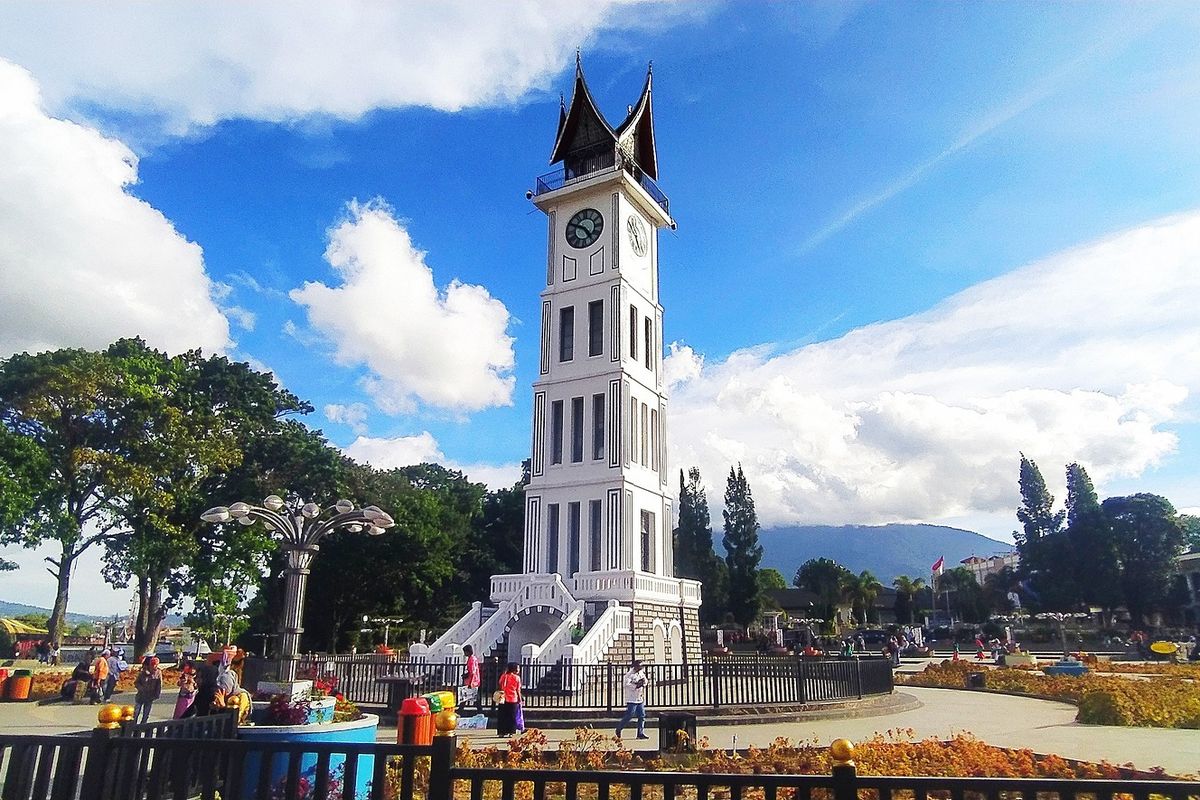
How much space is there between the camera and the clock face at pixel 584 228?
1439 inches

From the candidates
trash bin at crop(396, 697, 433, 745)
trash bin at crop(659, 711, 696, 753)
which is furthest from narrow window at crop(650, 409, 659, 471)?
trash bin at crop(396, 697, 433, 745)

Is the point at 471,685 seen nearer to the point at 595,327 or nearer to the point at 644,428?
the point at 644,428

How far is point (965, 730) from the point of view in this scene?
16188mm

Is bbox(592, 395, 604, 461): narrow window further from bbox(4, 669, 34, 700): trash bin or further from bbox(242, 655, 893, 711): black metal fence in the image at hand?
bbox(4, 669, 34, 700): trash bin

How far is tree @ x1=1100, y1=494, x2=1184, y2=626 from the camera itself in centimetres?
6432

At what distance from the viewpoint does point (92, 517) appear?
32.5m

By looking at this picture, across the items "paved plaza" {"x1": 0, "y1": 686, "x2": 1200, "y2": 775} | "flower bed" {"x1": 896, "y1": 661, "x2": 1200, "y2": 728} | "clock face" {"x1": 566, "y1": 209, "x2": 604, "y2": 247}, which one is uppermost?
"clock face" {"x1": 566, "y1": 209, "x2": 604, "y2": 247}

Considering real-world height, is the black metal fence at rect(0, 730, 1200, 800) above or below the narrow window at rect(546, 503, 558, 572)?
below

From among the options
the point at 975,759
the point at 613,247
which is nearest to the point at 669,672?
the point at 975,759

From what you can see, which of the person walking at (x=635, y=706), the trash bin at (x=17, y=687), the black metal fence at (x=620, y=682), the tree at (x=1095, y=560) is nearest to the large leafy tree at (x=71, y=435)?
the trash bin at (x=17, y=687)

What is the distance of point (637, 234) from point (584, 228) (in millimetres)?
2708

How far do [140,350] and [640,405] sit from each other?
843 inches

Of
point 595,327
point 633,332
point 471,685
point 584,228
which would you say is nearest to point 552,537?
point 595,327

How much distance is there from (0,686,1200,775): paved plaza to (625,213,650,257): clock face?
74.6 ft
